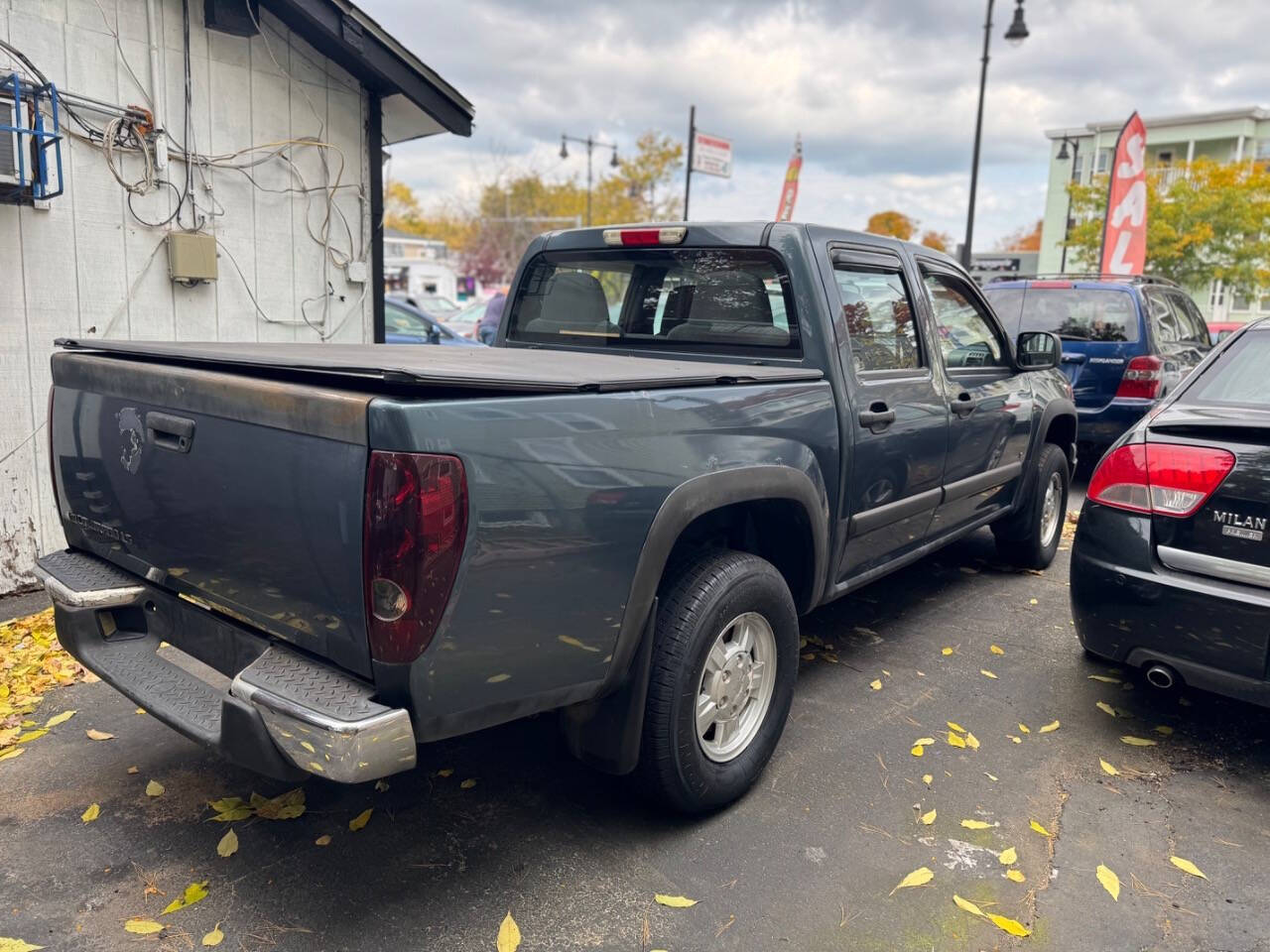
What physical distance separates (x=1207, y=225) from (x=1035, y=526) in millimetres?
25841

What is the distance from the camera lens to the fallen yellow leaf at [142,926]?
7.97ft

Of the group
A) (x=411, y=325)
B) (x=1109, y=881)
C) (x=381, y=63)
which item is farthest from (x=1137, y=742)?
(x=411, y=325)

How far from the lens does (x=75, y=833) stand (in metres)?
2.88

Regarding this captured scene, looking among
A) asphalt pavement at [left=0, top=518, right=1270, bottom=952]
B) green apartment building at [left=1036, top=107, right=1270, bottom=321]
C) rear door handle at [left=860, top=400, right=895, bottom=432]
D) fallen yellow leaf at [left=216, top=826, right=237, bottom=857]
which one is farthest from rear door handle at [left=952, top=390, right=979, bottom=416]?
green apartment building at [left=1036, top=107, right=1270, bottom=321]

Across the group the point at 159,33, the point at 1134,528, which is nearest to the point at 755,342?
the point at 1134,528

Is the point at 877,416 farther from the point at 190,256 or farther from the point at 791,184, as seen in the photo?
the point at 791,184

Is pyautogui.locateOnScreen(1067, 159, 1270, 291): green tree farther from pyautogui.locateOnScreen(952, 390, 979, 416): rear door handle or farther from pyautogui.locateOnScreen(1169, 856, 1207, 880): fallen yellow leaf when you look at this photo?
pyautogui.locateOnScreen(1169, 856, 1207, 880): fallen yellow leaf

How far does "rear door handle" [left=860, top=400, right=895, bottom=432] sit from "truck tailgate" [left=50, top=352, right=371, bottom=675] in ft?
6.94

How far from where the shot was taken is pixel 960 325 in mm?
4746

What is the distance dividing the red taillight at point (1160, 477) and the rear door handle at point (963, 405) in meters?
0.78

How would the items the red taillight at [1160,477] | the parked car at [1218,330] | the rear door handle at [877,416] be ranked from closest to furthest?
the red taillight at [1160,477] → the rear door handle at [877,416] → the parked car at [1218,330]

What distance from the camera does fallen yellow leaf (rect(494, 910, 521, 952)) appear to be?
7.87ft

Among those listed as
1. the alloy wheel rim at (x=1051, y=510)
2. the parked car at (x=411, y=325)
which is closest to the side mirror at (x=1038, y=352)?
the alloy wheel rim at (x=1051, y=510)

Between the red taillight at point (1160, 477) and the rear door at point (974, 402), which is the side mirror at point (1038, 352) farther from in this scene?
the red taillight at point (1160, 477)
